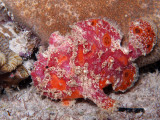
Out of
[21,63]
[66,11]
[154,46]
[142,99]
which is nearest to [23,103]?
[21,63]

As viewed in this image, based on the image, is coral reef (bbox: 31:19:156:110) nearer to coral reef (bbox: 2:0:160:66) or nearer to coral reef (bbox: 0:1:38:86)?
coral reef (bbox: 2:0:160:66)

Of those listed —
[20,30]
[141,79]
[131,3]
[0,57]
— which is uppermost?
[131,3]

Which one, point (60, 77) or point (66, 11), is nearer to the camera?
point (60, 77)

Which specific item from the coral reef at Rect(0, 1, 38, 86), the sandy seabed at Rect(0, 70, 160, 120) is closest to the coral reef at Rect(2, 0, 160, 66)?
the coral reef at Rect(0, 1, 38, 86)

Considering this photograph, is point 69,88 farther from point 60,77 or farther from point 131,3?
point 131,3

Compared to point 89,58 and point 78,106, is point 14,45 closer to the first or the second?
point 89,58

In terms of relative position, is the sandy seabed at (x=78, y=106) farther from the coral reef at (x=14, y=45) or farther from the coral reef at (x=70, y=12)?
the coral reef at (x=70, y=12)

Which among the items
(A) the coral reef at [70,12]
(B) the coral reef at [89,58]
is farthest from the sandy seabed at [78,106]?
(A) the coral reef at [70,12]
